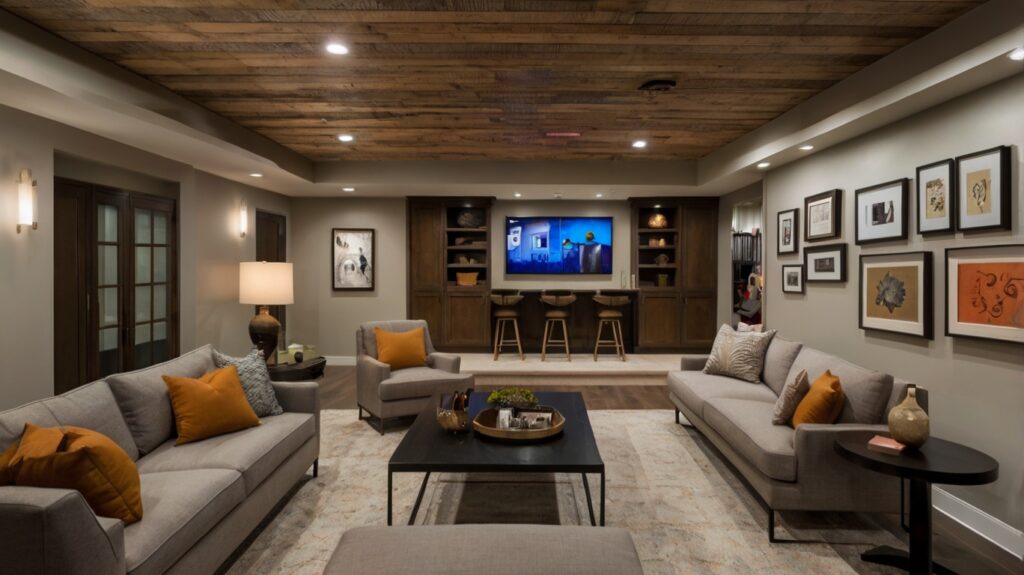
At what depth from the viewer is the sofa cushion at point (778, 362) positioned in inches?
146

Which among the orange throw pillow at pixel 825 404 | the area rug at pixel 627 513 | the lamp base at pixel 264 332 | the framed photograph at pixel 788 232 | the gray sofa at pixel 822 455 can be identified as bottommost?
the area rug at pixel 627 513

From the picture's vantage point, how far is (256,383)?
9.89ft

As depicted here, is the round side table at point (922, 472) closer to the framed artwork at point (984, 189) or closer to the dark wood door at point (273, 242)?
the framed artwork at point (984, 189)

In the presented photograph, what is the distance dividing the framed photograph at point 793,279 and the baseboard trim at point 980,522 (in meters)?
2.03

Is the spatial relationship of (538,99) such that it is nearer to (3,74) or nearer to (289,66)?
(289,66)

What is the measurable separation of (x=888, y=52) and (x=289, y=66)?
3513mm

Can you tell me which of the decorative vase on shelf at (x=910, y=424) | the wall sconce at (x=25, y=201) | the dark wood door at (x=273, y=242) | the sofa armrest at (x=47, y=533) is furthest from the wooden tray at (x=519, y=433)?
the dark wood door at (x=273, y=242)

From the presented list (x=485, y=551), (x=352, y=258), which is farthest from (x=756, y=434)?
(x=352, y=258)

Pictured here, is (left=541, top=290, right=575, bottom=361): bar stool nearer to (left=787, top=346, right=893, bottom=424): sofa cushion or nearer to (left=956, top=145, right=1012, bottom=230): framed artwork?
(left=787, top=346, right=893, bottom=424): sofa cushion

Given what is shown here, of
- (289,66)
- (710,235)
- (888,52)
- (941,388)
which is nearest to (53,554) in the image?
(289,66)

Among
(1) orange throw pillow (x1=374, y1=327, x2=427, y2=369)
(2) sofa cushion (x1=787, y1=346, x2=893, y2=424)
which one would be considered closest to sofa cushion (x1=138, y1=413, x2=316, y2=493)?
(1) orange throw pillow (x1=374, y1=327, x2=427, y2=369)

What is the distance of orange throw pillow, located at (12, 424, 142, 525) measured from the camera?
162 cm

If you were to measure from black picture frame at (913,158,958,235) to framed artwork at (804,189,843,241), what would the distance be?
79 cm

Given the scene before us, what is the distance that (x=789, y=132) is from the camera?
13.7 feet
